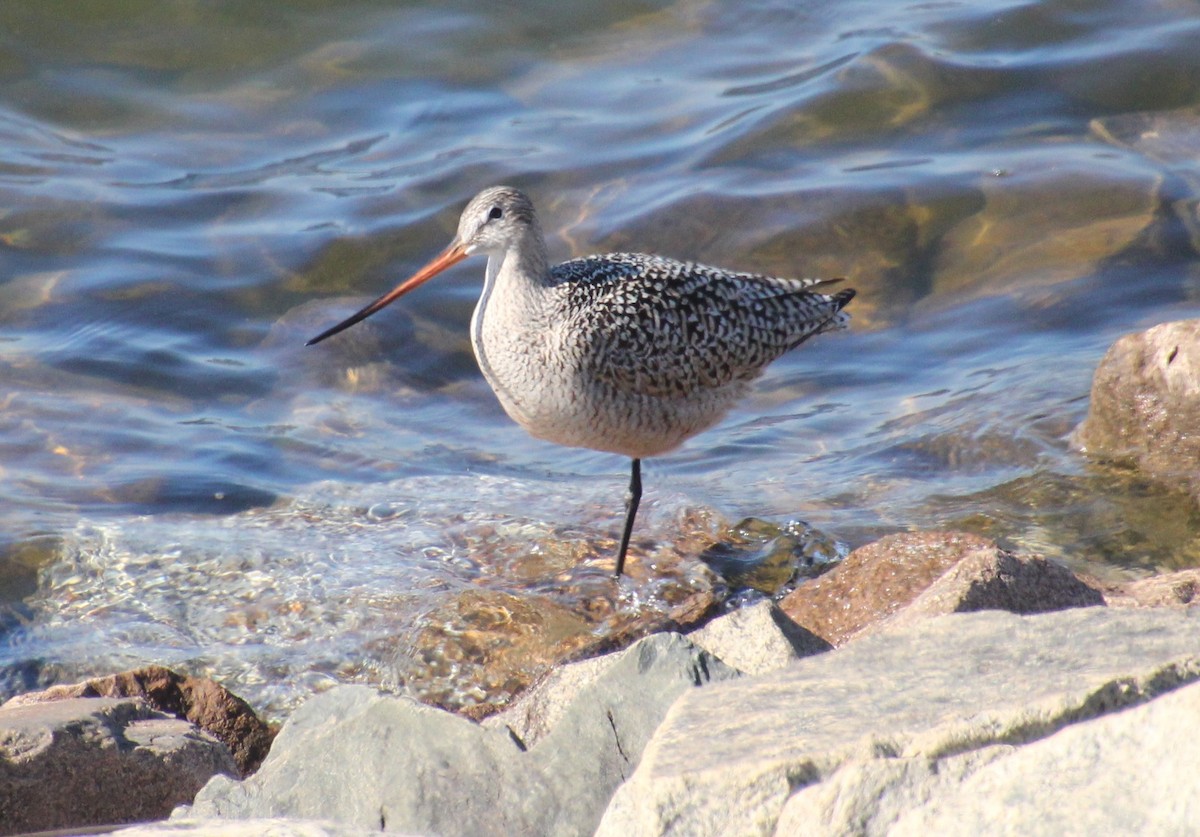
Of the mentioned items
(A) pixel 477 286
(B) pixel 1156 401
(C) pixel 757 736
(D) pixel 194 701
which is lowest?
(D) pixel 194 701

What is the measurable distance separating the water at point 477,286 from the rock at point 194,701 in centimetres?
73

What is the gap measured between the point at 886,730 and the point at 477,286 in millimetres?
6788

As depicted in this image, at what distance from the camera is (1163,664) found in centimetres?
226

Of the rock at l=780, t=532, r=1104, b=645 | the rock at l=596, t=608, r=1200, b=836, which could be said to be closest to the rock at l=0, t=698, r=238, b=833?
the rock at l=596, t=608, r=1200, b=836

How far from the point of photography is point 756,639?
3.50 m

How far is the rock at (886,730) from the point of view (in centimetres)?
209

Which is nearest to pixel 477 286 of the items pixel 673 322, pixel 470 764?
pixel 673 322

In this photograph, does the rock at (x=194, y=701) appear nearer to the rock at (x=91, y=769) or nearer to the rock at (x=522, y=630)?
the rock at (x=91, y=769)

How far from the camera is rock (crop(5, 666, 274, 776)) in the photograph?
4.16m

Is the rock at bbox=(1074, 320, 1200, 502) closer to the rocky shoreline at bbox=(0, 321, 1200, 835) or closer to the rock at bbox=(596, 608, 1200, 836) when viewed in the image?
the rocky shoreline at bbox=(0, 321, 1200, 835)

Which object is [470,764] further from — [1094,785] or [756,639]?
[1094,785]

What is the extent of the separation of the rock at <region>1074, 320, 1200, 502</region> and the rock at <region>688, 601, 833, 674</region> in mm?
2919

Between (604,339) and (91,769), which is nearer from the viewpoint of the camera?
(91,769)

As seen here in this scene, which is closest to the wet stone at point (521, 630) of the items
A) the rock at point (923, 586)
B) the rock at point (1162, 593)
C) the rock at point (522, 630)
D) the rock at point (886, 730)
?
the rock at point (522, 630)
